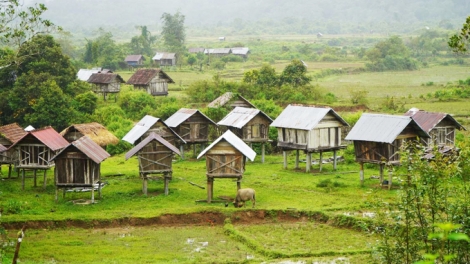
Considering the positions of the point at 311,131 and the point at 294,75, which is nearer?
the point at 311,131

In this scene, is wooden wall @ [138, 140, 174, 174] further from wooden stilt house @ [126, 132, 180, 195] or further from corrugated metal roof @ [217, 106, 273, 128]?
corrugated metal roof @ [217, 106, 273, 128]

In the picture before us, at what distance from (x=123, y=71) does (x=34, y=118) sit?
43497 mm

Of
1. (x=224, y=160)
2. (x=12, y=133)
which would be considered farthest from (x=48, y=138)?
(x=224, y=160)

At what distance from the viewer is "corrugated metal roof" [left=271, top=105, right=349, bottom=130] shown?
38469mm

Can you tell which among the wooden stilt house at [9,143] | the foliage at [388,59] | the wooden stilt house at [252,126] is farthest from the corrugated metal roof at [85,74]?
the foliage at [388,59]

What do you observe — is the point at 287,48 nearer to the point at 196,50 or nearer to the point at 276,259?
the point at 196,50

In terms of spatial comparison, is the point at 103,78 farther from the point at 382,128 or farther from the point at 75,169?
the point at 382,128

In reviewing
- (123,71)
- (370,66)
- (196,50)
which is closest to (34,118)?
(123,71)

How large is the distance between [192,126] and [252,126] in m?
3.87

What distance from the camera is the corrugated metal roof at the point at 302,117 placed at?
38.5 meters

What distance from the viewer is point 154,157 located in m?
33.2

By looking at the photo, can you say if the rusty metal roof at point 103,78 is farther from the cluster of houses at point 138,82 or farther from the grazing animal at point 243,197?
the grazing animal at point 243,197

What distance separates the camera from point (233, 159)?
103 ft

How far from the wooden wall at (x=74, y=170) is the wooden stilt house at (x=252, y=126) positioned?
1309cm
